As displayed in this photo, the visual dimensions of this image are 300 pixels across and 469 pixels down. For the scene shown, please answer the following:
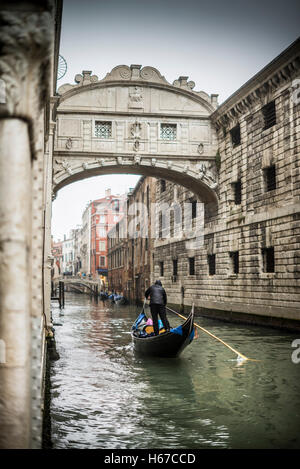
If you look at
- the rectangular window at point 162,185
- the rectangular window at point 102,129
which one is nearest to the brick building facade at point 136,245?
the rectangular window at point 162,185

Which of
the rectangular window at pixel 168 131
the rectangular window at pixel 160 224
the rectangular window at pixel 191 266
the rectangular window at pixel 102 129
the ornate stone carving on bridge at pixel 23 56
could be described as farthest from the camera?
the rectangular window at pixel 160 224

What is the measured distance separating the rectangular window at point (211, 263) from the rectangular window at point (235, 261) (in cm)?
151

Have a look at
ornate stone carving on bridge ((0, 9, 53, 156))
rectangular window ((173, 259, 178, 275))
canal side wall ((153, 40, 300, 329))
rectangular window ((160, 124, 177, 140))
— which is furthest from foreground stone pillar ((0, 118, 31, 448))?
rectangular window ((173, 259, 178, 275))

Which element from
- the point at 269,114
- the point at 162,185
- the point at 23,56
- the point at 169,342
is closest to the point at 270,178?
the point at 269,114

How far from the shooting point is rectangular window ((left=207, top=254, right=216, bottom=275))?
16.5 metres

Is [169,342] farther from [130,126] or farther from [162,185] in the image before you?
[162,185]

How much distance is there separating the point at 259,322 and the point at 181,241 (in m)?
7.22

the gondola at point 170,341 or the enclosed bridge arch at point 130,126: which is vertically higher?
the enclosed bridge arch at point 130,126

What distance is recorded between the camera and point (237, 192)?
1498 cm

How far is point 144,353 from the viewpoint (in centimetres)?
829

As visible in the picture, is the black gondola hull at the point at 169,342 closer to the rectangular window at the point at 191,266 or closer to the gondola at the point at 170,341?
the gondola at the point at 170,341

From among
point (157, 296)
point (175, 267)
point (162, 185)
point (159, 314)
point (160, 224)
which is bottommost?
point (159, 314)

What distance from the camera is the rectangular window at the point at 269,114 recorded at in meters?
12.6

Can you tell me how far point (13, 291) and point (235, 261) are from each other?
13389mm
